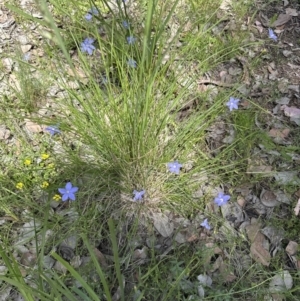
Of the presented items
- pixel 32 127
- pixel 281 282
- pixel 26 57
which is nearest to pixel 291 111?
pixel 281 282

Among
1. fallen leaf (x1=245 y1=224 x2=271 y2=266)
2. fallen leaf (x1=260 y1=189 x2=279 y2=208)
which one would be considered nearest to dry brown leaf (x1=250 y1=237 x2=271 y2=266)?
fallen leaf (x1=245 y1=224 x2=271 y2=266)

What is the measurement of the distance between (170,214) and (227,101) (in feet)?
2.26

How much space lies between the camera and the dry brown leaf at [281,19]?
8.44ft

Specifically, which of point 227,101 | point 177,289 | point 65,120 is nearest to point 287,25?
point 227,101

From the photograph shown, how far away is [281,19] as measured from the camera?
2592 millimetres

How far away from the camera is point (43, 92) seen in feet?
7.13

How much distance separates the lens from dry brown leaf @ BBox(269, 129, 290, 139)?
81.9 inches

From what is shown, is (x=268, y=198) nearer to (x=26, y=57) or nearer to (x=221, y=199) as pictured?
(x=221, y=199)

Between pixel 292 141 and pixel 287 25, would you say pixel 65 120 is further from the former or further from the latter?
pixel 287 25

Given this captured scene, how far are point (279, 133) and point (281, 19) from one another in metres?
0.93

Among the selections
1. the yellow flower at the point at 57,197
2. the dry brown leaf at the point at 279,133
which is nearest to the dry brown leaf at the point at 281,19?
the dry brown leaf at the point at 279,133

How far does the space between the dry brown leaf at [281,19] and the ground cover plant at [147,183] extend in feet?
1.93

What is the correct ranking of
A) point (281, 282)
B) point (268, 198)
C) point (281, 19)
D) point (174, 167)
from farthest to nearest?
1. point (281, 19)
2. point (268, 198)
3. point (174, 167)
4. point (281, 282)

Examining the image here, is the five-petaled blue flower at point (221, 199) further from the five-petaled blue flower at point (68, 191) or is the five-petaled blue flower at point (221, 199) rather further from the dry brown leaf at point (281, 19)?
the dry brown leaf at point (281, 19)
